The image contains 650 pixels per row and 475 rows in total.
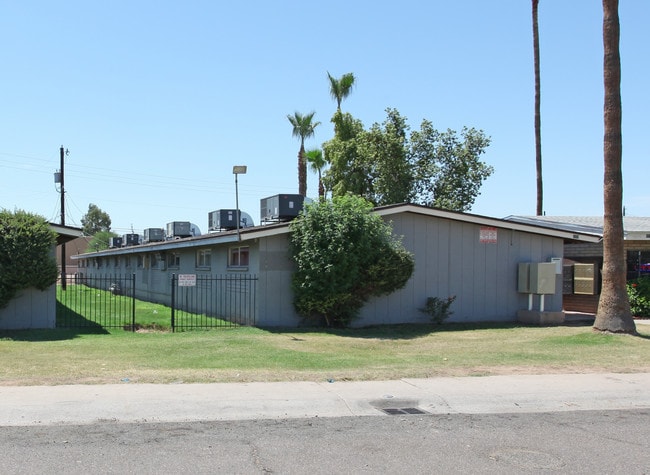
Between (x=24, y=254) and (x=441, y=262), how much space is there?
422 inches

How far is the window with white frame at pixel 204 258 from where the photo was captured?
68.8ft

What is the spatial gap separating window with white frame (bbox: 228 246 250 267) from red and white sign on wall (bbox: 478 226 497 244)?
6709 mm

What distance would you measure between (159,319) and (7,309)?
455 centimetres

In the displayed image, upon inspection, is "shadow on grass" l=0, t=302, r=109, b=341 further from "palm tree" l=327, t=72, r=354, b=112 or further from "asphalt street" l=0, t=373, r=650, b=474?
"palm tree" l=327, t=72, r=354, b=112

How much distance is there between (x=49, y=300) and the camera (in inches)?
620

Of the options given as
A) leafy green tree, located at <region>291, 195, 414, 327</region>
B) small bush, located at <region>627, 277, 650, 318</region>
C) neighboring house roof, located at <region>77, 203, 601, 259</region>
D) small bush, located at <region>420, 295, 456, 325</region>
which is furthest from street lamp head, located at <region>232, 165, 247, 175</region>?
small bush, located at <region>627, 277, 650, 318</region>

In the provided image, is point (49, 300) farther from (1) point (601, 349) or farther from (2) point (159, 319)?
(1) point (601, 349)

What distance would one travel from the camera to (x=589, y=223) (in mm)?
24531

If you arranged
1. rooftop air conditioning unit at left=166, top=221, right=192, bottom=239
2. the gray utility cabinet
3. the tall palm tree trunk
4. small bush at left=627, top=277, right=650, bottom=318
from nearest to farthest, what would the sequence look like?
the gray utility cabinet, small bush at left=627, top=277, right=650, bottom=318, rooftop air conditioning unit at left=166, top=221, right=192, bottom=239, the tall palm tree trunk

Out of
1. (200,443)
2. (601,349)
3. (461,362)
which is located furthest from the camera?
(601,349)

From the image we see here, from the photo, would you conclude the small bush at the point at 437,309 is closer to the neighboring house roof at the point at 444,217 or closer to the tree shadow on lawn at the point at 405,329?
the tree shadow on lawn at the point at 405,329

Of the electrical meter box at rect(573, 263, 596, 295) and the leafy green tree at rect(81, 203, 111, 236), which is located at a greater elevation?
the leafy green tree at rect(81, 203, 111, 236)

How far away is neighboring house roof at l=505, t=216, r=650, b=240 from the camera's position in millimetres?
19484

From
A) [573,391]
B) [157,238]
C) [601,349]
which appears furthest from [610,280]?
[157,238]
